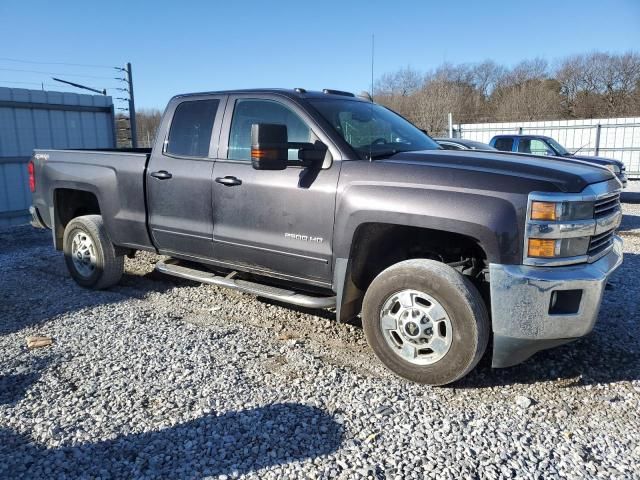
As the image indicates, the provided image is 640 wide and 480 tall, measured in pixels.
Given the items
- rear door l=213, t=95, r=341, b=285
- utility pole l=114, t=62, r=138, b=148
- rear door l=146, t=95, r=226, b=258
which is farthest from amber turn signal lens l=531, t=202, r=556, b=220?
utility pole l=114, t=62, r=138, b=148

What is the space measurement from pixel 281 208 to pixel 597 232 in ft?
7.19

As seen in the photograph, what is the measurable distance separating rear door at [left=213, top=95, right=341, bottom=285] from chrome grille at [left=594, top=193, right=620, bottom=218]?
1724mm

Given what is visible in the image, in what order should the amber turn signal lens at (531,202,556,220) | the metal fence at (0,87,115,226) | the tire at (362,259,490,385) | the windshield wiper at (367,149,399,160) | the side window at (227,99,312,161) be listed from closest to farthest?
the amber turn signal lens at (531,202,556,220)
the tire at (362,259,490,385)
the windshield wiper at (367,149,399,160)
the side window at (227,99,312,161)
the metal fence at (0,87,115,226)

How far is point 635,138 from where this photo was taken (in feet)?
67.0

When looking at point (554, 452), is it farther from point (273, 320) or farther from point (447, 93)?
point (447, 93)

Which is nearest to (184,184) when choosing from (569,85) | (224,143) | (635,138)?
(224,143)

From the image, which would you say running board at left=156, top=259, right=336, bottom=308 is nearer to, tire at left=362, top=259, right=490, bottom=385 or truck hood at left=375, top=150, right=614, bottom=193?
tire at left=362, top=259, right=490, bottom=385

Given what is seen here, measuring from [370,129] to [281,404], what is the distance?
2.31m

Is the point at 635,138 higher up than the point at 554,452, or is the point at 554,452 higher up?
the point at 635,138

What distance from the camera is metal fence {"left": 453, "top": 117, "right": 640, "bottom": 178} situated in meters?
20.4

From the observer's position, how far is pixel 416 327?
350 cm

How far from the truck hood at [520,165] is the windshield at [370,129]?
22 centimetres

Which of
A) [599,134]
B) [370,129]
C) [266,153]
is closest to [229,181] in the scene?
[266,153]

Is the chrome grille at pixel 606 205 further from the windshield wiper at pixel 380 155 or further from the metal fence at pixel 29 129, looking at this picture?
the metal fence at pixel 29 129
